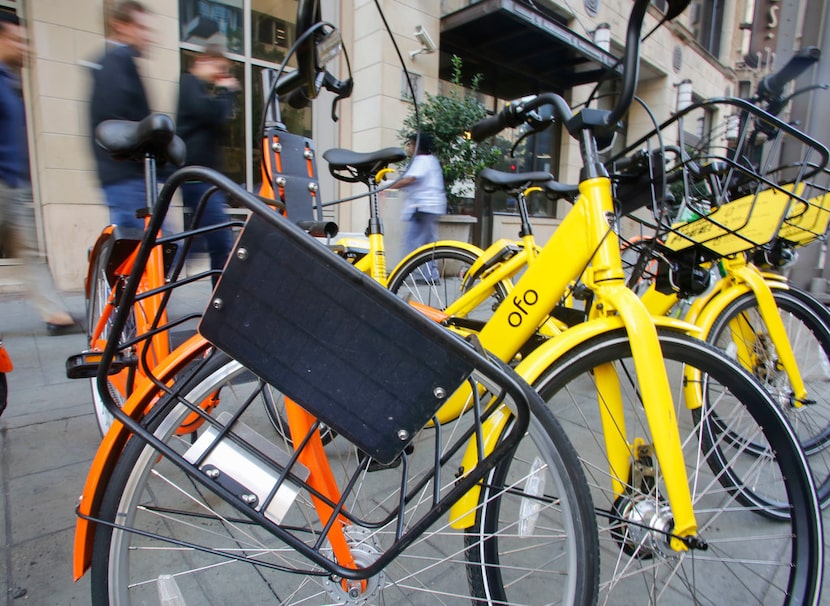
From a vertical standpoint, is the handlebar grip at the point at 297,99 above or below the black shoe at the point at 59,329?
above

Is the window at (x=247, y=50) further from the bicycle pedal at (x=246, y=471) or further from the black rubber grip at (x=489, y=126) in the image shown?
the bicycle pedal at (x=246, y=471)

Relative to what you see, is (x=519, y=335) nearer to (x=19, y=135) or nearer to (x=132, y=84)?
(x=132, y=84)

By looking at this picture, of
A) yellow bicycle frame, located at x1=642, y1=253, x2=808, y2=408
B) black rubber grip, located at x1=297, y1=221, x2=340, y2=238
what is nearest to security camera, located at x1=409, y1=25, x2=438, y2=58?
yellow bicycle frame, located at x1=642, y1=253, x2=808, y2=408

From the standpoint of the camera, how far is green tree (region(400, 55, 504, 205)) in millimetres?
6051

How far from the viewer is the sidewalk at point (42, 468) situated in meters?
1.51

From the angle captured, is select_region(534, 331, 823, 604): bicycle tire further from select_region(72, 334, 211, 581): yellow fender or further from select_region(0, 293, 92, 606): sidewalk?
select_region(0, 293, 92, 606): sidewalk

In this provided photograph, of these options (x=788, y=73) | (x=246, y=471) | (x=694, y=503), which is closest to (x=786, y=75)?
(x=788, y=73)

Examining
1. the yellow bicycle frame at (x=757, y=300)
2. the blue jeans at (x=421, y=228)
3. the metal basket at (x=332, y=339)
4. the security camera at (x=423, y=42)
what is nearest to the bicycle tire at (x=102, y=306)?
the metal basket at (x=332, y=339)

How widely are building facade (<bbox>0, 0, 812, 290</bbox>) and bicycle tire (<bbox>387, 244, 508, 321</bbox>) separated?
1218 mm

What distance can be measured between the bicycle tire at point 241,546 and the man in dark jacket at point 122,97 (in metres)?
1.25

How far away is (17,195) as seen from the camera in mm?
3453

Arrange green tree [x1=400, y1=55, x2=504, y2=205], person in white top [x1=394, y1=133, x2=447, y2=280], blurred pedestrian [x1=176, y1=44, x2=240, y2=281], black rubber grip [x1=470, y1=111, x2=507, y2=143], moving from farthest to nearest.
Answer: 1. green tree [x1=400, y1=55, x2=504, y2=205]
2. person in white top [x1=394, y1=133, x2=447, y2=280]
3. blurred pedestrian [x1=176, y1=44, x2=240, y2=281]
4. black rubber grip [x1=470, y1=111, x2=507, y2=143]

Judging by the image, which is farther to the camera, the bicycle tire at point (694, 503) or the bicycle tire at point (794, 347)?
the bicycle tire at point (794, 347)

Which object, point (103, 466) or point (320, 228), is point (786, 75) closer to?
point (320, 228)
